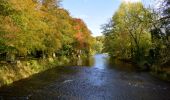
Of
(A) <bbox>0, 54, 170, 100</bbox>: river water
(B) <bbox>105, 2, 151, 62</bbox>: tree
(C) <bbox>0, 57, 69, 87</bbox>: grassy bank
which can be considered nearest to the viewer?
(A) <bbox>0, 54, 170, 100</bbox>: river water

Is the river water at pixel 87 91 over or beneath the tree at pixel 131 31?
beneath

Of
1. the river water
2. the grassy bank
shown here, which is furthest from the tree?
the river water

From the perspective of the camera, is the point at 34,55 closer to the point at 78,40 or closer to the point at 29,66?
the point at 29,66

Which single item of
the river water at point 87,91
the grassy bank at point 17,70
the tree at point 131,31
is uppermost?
the tree at point 131,31

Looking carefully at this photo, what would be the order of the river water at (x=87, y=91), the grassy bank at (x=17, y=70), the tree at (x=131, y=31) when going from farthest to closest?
the tree at (x=131, y=31)
the grassy bank at (x=17, y=70)
the river water at (x=87, y=91)

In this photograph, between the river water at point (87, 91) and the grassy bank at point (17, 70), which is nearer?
the river water at point (87, 91)

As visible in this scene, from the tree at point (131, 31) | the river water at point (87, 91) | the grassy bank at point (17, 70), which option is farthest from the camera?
the tree at point (131, 31)

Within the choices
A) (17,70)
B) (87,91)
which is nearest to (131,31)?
(17,70)

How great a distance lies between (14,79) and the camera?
3228 centimetres

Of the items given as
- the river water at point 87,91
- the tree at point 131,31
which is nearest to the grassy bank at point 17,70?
the river water at point 87,91

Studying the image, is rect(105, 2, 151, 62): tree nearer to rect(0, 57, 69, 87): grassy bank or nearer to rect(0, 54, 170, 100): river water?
rect(0, 57, 69, 87): grassy bank

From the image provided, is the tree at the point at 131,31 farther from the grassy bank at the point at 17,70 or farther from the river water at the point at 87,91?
the river water at the point at 87,91

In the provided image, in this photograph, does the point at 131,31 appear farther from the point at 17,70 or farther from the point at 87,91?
the point at 87,91

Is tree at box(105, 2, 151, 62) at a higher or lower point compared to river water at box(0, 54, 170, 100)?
higher
